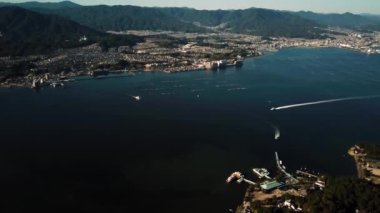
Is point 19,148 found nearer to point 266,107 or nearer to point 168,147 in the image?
point 168,147

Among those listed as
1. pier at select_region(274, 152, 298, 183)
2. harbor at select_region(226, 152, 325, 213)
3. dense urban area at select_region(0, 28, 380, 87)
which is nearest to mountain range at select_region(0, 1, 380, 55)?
dense urban area at select_region(0, 28, 380, 87)

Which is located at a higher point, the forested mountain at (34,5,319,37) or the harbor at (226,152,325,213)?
the harbor at (226,152,325,213)

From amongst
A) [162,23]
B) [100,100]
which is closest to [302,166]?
[100,100]

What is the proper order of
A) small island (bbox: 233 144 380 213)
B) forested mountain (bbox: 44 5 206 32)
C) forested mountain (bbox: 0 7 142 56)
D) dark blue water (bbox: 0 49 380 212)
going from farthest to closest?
forested mountain (bbox: 44 5 206 32) → forested mountain (bbox: 0 7 142 56) → dark blue water (bbox: 0 49 380 212) → small island (bbox: 233 144 380 213)

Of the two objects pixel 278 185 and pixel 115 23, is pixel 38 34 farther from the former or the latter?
pixel 278 185

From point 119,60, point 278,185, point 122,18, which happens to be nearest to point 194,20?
point 122,18

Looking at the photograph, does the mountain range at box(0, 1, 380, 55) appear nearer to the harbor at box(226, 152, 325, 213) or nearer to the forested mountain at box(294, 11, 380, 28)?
the forested mountain at box(294, 11, 380, 28)
